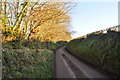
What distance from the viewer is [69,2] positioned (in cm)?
1708

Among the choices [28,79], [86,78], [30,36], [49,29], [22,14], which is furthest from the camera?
[49,29]

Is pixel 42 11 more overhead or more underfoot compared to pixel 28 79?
more overhead

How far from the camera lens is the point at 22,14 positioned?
44.2ft

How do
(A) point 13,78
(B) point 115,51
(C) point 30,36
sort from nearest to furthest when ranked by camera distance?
(A) point 13,78
(B) point 115,51
(C) point 30,36

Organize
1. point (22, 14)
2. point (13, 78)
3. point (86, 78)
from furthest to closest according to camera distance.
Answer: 1. point (22, 14)
2. point (86, 78)
3. point (13, 78)

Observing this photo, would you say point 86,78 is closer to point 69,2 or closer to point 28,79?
point 28,79

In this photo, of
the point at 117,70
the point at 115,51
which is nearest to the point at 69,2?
the point at 115,51

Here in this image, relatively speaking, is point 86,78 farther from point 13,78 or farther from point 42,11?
point 42,11

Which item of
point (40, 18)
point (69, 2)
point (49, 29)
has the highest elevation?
point (69, 2)

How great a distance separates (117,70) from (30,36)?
11498 mm

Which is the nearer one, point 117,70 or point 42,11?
point 117,70

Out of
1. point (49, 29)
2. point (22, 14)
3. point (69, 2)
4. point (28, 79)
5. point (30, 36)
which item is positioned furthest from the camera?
point (49, 29)

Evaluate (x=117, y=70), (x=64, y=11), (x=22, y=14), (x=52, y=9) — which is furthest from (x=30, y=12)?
(x=117, y=70)

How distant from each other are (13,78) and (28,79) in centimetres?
72
